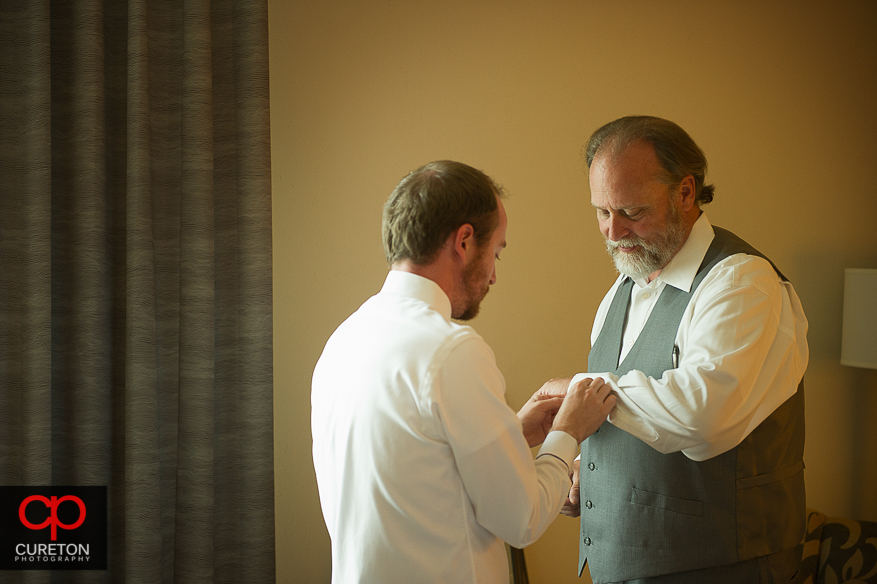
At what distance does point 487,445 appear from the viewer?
1.04 metres

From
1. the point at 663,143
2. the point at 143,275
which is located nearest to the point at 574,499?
the point at 663,143

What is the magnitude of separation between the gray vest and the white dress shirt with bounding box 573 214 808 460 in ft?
0.21

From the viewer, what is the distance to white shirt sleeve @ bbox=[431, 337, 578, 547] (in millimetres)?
1021

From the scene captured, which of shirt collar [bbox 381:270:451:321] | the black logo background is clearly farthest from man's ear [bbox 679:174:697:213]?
the black logo background

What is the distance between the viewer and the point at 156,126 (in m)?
2.25

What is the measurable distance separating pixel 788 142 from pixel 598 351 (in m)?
1.84

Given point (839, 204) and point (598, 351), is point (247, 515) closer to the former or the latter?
point (598, 351)

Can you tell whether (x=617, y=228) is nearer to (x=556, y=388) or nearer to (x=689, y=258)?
(x=689, y=258)

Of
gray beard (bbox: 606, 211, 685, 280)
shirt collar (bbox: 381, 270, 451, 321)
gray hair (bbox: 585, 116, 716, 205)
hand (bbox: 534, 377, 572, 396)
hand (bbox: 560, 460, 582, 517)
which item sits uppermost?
gray hair (bbox: 585, 116, 716, 205)

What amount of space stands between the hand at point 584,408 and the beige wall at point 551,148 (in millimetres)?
1345

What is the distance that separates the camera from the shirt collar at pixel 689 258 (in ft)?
4.99

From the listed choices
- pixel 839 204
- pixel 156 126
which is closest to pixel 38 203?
pixel 156 126

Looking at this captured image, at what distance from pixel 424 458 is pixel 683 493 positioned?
0.73m

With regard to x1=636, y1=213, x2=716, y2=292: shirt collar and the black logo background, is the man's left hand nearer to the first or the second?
x1=636, y1=213, x2=716, y2=292: shirt collar
